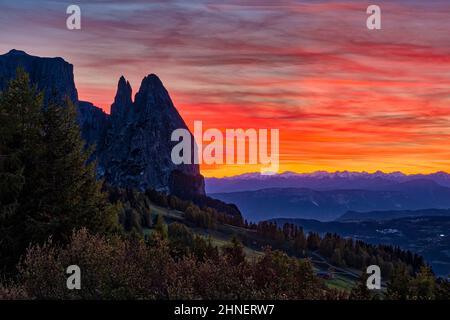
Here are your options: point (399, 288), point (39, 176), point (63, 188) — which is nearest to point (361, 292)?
point (399, 288)

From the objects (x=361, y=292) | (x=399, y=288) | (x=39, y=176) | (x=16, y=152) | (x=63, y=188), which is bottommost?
(x=399, y=288)

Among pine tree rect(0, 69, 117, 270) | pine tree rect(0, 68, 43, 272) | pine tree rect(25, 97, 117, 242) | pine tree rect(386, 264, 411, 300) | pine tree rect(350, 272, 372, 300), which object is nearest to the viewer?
pine tree rect(386, 264, 411, 300)

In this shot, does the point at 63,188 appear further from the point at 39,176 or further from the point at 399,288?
the point at 399,288

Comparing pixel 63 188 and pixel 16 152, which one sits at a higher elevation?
pixel 16 152

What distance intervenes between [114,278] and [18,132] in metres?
20.6

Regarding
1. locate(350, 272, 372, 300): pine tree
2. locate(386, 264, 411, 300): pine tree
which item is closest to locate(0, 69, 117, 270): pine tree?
locate(386, 264, 411, 300): pine tree

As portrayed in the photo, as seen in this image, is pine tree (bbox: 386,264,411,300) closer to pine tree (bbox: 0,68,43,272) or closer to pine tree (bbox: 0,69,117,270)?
pine tree (bbox: 0,69,117,270)

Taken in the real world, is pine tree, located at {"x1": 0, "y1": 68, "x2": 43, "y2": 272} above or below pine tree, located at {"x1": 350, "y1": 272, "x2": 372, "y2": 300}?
above

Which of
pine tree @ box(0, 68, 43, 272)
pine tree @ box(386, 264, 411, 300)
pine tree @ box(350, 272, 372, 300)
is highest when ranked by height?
pine tree @ box(0, 68, 43, 272)

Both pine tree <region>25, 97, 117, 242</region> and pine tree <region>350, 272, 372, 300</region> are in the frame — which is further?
pine tree <region>25, 97, 117, 242</region>

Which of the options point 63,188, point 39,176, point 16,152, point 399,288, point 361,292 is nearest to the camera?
point 361,292

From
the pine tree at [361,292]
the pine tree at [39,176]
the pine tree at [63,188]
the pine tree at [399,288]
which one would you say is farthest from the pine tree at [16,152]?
the pine tree at [399,288]
